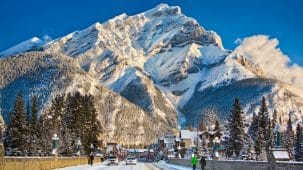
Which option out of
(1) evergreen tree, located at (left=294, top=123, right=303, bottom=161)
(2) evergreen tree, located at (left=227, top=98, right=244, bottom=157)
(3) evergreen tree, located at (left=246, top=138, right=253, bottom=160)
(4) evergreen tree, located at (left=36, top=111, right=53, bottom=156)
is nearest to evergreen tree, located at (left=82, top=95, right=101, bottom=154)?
(4) evergreen tree, located at (left=36, top=111, right=53, bottom=156)

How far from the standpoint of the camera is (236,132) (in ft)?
288

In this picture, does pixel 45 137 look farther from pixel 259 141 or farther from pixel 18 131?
pixel 259 141

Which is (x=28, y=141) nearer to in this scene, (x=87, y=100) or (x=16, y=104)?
(x=16, y=104)

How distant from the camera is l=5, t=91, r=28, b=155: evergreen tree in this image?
7419 centimetres

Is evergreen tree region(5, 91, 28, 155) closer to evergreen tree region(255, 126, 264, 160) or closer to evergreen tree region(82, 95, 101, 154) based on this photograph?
evergreen tree region(82, 95, 101, 154)

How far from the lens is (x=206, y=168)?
58.2 m

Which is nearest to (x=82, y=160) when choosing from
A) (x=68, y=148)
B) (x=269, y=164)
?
(x=68, y=148)

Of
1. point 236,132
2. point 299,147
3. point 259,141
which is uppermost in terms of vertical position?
point 236,132

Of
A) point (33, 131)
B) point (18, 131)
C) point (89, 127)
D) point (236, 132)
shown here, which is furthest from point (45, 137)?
point (236, 132)

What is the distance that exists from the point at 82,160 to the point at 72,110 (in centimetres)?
1153

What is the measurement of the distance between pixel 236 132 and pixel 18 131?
34.7 metres

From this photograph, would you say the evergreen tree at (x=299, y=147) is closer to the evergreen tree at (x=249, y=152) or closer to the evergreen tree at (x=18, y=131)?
the evergreen tree at (x=249, y=152)

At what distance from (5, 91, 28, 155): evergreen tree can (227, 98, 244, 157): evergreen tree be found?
33071mm

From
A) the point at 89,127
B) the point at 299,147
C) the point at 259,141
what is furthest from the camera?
the point at 89,127
